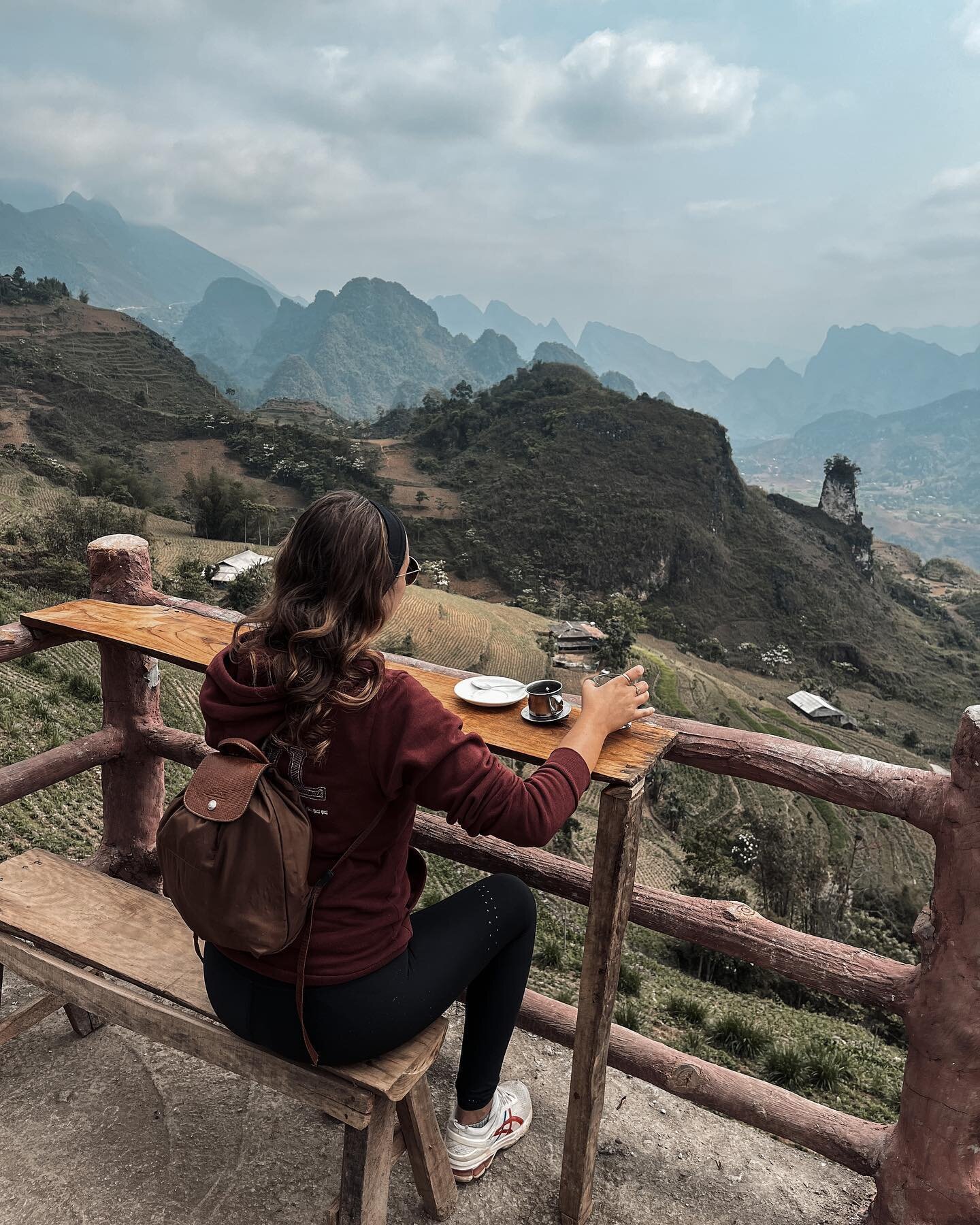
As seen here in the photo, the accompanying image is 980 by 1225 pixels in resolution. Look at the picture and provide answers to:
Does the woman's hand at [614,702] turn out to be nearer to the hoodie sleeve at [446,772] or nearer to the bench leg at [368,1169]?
the hoodie sleeve at [446,772]

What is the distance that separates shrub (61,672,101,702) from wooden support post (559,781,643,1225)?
12982 mm

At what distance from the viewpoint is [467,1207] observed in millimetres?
1738

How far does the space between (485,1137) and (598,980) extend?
0.55 m

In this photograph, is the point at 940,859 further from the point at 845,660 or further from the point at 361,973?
the point at 845,660

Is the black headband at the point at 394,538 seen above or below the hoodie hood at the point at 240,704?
above

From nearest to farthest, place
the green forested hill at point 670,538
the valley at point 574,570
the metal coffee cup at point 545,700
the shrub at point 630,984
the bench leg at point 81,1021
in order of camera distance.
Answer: the metal coffee cup at point 545,700 → the bench leg at point 81,1021 → the shrub at point 630,984 → the valley at point 574,570 → the green forested hill at point 670,538

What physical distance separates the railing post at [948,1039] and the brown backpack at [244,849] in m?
1.14

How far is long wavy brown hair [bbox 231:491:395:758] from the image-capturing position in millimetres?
1160

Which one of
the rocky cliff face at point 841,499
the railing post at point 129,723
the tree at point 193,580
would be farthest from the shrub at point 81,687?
the rocky cliff face at point 841,499

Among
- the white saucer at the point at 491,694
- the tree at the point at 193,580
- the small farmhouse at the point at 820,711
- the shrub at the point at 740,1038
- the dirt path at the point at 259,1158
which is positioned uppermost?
the white saucer at the point at 491,694

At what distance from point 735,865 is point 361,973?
18789mm

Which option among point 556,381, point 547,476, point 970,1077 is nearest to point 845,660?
point 547,476

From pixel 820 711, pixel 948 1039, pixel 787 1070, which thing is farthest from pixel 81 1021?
pixel 820 711

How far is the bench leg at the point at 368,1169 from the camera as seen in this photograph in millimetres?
1350
